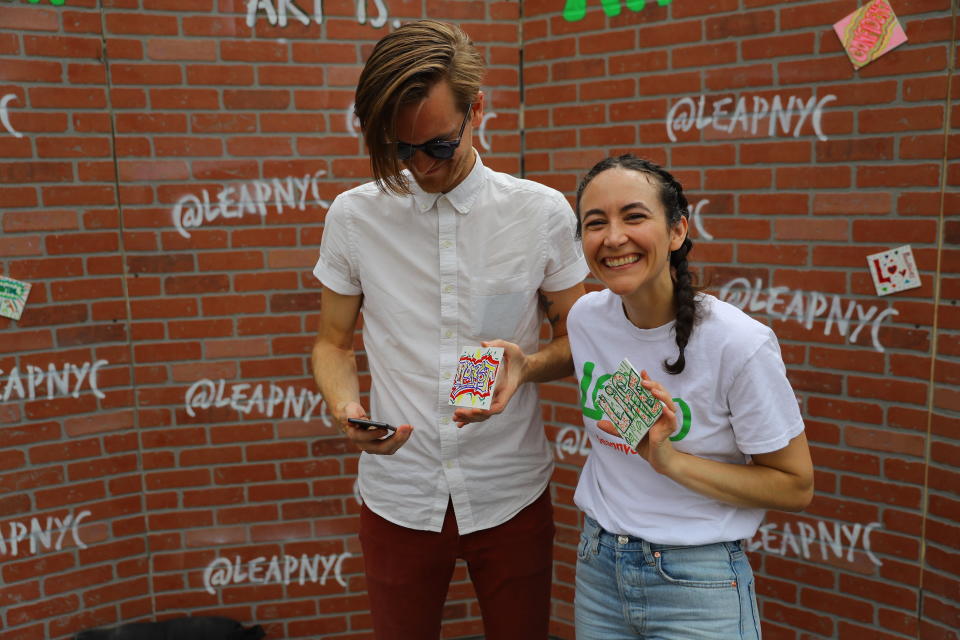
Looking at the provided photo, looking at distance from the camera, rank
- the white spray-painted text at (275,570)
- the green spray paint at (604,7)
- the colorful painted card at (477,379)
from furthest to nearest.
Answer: the white spray-painted text at (275,570)
the green spray paint at (604,7)
the colorful painted card at (477,379)

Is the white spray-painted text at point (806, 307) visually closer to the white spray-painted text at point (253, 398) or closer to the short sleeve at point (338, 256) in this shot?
the short sleeve at point (338, 256)

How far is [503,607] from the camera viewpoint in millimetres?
2199

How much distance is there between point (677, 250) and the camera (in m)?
1.84

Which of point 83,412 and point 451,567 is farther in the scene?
point 83,412

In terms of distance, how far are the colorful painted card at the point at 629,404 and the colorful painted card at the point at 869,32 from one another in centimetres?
189

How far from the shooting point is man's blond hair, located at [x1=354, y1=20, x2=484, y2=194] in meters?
1.82

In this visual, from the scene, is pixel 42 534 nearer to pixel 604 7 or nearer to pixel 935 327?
pixel 604 7

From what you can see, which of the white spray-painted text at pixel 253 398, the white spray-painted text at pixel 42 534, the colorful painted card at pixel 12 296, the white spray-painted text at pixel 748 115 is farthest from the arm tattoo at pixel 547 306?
the white spray-painted text at pixel 42 534

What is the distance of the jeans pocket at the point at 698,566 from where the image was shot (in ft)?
5.48

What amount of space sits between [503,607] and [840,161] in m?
2.04

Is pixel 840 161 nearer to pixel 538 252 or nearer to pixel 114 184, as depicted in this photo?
pixel 538 252

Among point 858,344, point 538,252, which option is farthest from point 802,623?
point 538,252

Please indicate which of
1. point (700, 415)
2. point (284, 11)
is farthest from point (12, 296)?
point (700, 415)

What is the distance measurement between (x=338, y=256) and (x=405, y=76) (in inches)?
24.3
